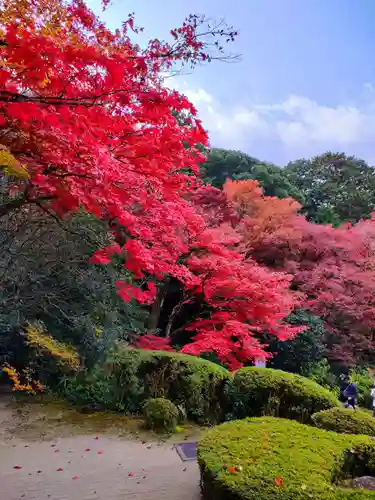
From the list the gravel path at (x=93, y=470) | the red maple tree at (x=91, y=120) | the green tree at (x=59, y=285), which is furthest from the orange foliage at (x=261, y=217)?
the gravel path at (x=93, y=470)

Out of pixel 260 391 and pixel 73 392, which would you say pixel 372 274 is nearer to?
pixel 260 391

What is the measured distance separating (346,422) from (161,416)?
275 cm

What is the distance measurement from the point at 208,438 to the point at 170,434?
2316 mm

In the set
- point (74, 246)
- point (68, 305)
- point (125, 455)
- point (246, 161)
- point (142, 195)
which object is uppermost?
point (246, 161)

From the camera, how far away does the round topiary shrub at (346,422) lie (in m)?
4.43

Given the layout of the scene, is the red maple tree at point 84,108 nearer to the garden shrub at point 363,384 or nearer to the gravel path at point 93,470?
the gravel path at point 93,470

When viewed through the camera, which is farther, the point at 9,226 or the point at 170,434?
the point at 9,226

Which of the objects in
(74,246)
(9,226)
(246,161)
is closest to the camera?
(9,226)

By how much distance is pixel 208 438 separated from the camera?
3.88 metres

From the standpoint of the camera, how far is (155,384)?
6867 millimetres

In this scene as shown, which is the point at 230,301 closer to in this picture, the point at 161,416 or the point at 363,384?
the point at 161,416

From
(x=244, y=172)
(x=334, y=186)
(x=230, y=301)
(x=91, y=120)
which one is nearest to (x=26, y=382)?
(x=230, y=301)

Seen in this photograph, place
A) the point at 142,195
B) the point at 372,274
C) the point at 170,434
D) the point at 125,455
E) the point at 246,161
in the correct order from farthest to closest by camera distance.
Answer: the point at 246,161, the point at 372,274, the point at 170,434, the point at 142,195, the point at 125,455

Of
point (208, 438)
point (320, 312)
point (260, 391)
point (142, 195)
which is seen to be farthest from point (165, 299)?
point (208, 438)
